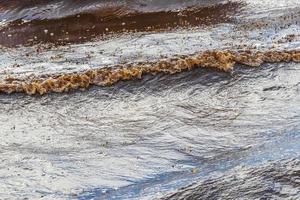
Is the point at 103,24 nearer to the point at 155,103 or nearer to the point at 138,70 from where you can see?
the point at 138,70

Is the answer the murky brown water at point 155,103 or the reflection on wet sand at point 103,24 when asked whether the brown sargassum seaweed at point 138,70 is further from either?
the reflection on wet sand at point 103,24

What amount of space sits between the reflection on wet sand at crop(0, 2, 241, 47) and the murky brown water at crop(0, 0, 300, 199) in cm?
3

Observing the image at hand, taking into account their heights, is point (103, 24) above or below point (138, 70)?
above

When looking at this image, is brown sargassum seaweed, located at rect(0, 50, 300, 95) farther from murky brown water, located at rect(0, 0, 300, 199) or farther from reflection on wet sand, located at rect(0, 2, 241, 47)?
reflection on wet sand, located at rect(0, 2, 241, 47)

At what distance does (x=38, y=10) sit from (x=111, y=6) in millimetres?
2271


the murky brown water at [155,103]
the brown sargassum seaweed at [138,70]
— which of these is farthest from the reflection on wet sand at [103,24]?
the brown sargassum seaweed at [138,70]

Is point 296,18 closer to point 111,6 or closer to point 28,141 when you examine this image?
point 111,6

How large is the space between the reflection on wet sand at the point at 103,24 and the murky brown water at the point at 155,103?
3 centimetres

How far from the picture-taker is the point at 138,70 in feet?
34.3

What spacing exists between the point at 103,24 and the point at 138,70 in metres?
3.39

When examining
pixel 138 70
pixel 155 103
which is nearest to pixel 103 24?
pixel 138 70

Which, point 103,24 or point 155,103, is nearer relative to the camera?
point 155,103

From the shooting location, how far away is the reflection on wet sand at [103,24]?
42.1 feet

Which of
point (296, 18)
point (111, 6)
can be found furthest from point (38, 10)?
point (296, 18)
